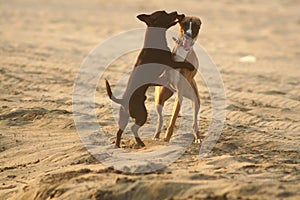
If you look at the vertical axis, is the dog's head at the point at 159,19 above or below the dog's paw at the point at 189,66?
above

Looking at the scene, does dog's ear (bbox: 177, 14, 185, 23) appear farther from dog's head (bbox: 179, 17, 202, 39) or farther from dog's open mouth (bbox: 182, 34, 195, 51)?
dog's open mouth (bbox: 182, 34, 195, 51)

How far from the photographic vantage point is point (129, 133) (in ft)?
27.4

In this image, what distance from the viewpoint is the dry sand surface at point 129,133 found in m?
5.94

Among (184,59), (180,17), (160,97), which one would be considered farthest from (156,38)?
(160,97)

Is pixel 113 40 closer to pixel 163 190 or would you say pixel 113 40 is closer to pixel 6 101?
pixel 6 101

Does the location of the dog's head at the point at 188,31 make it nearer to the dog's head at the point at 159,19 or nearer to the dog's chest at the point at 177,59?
the dog's chest at the point at 177,59

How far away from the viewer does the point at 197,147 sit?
24.8ft

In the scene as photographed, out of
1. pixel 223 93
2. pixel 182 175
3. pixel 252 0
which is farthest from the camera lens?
pixel 252 0

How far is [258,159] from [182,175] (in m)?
1.19

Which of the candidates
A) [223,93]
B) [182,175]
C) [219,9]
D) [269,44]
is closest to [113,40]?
[269,44]

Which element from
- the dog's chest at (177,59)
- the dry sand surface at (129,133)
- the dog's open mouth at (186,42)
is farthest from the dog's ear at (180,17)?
the dry sand surface at (129,133)

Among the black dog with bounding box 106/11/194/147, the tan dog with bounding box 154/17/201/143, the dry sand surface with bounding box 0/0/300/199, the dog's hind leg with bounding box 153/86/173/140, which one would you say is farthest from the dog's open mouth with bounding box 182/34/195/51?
the dry sand surface with bounding box 0/0/300/199

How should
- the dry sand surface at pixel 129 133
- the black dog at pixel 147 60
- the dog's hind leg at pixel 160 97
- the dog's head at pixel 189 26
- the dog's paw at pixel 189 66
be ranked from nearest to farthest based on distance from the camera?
the dry sand surface at pixel 129 133, the black dog at pixel 147 60, the dog's paw at pixel 189 66, the dog's head at pixel 189 26, the dog's hind leg at pixel 160 97

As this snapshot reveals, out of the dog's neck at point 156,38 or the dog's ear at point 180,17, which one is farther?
the dog's ear at point 180,17
